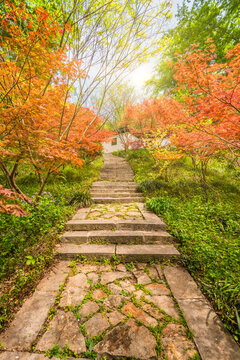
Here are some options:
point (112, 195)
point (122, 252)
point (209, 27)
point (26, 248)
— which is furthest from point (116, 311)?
point (209, 27)

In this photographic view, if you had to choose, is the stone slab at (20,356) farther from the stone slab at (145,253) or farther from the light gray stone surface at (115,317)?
the stone slab at (145,253)

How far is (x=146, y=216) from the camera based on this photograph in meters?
4.09

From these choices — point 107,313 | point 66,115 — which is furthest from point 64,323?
point 66,115

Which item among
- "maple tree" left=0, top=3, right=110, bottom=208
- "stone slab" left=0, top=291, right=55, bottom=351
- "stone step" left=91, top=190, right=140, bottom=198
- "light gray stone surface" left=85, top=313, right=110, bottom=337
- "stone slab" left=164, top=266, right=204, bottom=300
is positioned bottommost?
"stone slab" left=164, top=266, right=204, bottom=300

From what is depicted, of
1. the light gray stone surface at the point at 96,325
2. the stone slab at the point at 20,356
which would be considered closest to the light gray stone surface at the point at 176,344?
the light gray stone surface at the point at 96,325

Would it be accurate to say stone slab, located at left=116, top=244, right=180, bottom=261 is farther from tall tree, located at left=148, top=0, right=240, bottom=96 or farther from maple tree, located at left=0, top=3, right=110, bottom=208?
tall tree, located at left=148, top=0, right=240, bottom=96

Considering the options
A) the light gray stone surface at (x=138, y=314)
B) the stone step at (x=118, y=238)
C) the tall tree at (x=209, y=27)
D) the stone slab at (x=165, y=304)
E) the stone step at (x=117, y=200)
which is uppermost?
the tall tree at (x=209, y=27)

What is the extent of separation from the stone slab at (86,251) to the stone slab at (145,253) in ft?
0.66

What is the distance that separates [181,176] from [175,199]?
252 cm

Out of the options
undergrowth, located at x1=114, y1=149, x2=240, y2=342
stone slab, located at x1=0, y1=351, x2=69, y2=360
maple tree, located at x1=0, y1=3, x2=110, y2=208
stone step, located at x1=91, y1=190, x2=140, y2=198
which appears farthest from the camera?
stone step, located at x1=91, y1=190, x2=140, y2=198

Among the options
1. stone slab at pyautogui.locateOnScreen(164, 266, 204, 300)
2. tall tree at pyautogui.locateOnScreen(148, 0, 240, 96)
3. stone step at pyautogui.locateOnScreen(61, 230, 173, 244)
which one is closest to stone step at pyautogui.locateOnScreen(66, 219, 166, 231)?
stone step at pyautogui.locateOnScreen(61, 230, 173, 244)

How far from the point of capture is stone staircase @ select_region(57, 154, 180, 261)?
2.79 m

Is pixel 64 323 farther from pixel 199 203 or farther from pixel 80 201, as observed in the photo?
pixel 199 203

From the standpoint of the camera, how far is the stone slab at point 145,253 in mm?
2748
